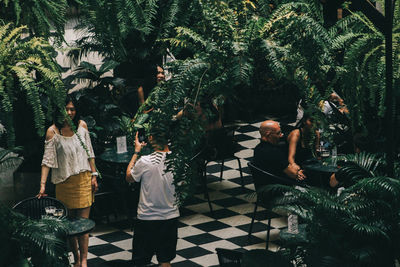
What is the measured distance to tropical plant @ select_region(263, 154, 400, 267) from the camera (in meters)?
3.49

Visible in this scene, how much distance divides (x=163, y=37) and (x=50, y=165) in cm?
425

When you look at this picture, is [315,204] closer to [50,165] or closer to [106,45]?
[106,45]

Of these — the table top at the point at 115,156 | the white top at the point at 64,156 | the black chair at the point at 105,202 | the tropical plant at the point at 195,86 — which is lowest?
the black chair at the point at 105,202

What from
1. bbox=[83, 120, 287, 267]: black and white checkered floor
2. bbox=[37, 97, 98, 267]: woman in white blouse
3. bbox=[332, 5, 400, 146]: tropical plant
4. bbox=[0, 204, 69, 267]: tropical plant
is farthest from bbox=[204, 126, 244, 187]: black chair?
bbox=[332, 5, 400, 146]: tropical plant

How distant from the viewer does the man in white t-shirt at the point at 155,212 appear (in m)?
5.93

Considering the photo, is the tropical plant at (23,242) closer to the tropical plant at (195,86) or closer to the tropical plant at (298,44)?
the tropical plant at (195,86)

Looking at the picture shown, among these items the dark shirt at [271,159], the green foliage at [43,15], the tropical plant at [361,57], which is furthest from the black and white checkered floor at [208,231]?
the green foliage at [43,15]

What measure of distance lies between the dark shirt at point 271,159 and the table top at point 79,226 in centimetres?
207

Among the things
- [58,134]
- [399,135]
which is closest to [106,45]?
[399,135]

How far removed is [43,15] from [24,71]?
0.80 ft

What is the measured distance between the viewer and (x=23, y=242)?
405cm

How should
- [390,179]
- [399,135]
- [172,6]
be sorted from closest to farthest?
[172,6], [390,179], [399,135]

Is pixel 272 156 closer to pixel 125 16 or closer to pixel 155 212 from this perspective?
pixel 155 212

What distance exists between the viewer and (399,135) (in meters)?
4.91
